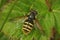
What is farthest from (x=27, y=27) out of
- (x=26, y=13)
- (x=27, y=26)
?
(x=26, y=13)

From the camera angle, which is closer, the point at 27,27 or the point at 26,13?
the point at 27,27

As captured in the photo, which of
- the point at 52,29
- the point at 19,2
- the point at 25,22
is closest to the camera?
the point at 25,22

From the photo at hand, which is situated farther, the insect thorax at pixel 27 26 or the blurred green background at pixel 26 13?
the blurred green background at pixel 26 13

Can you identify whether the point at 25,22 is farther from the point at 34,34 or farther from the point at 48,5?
the point at 48,5

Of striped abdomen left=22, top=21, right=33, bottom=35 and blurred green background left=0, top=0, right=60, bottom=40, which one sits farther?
blurred green background left=0, top=0, right=60, bottom=40

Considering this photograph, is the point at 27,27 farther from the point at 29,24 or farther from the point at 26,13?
the point at 26,13

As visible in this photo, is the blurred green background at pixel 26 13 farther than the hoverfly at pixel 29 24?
Yes

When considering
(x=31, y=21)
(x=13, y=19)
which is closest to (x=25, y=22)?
(x=31, y=21)

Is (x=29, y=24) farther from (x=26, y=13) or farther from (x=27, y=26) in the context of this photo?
(x=26, y=13)
